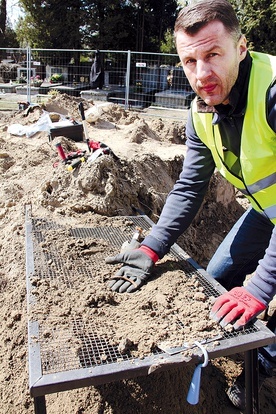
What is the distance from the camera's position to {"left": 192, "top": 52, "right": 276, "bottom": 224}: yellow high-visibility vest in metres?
1.78

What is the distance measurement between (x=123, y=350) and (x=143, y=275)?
57 cm

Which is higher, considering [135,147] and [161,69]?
[161,69]

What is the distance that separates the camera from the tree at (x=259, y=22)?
48.1 feet

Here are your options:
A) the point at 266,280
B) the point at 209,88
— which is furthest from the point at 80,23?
the point at 266,280

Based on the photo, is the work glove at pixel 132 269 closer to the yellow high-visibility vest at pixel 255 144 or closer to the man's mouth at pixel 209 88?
the yellow high-visibility vest at pixel 255 144

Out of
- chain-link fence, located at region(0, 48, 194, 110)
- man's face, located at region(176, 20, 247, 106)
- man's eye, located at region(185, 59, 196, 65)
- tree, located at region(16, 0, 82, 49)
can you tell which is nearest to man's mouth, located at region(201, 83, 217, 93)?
man's face, located at region(176, 20, 247, 106)

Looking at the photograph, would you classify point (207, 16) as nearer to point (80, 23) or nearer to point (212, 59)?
point (212, 59)

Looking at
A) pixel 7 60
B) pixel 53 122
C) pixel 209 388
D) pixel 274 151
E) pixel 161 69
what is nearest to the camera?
pixel 274 151

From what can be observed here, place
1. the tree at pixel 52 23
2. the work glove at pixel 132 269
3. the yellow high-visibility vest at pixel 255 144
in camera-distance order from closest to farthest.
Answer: the yellow high-visibility vest at pixel 255 144, the work glove at pixel 132 269, the tree at pixel 52 23

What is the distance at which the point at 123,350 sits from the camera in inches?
60.7

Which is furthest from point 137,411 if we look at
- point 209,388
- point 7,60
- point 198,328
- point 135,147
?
point 7,60

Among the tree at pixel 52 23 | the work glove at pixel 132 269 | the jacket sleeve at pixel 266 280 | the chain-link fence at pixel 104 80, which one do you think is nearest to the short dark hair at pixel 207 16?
the jacket sleeve at pixel 266 280

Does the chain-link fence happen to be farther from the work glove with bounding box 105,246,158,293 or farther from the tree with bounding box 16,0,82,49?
the work glove with bounding box 105,246,158,293

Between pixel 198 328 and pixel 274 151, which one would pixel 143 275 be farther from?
pixel 274 151
